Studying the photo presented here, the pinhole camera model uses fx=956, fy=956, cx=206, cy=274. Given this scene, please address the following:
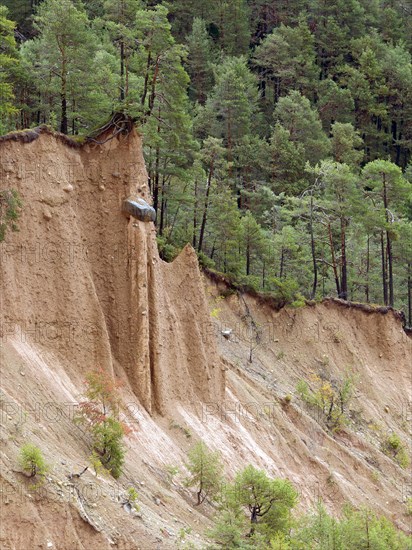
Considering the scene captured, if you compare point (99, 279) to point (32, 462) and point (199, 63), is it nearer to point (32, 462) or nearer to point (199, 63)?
point (32, 462)

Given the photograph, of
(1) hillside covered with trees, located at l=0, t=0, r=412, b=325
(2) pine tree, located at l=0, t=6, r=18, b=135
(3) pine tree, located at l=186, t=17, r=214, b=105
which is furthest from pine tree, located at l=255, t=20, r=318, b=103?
(2) pine tree, located at l=0, t=6, r=18, b=135

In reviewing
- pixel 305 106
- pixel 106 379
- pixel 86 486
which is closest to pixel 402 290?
pixel 305 106

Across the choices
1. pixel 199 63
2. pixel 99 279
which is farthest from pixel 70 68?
pixel 199 63

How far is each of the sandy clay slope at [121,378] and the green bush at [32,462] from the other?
33cm

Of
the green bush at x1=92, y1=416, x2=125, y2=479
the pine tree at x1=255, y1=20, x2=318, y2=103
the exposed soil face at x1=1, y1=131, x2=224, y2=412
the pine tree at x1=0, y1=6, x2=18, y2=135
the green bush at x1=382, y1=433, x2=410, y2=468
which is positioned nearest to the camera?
the green bush at x1=92, y1=416, x2=125, y2=479

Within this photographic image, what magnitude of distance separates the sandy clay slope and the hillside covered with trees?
11.6 ft

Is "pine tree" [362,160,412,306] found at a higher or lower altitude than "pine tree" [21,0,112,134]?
lower

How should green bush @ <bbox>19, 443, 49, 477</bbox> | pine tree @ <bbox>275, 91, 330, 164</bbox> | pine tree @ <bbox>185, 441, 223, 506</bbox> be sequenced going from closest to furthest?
green bush @ <bbox>19, 443, 49, 477</bbox>
pine tree @ <bbox>185, 441, 223, 506</bbox>
pine tree @ <bbox>275, 91, 330, 164</bbox>

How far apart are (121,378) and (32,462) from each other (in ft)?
25.8

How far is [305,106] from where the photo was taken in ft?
234

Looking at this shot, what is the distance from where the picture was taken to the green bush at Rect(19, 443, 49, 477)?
71.7 ft

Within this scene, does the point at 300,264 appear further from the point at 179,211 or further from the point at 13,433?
the point at 13,433

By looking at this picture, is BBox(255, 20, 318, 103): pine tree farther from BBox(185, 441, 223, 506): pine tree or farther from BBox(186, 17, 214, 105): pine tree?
BBox(185, 441, 223, 506): pine tree

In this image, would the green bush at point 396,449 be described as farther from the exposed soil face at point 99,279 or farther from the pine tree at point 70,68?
the pine tree at point 70,68
